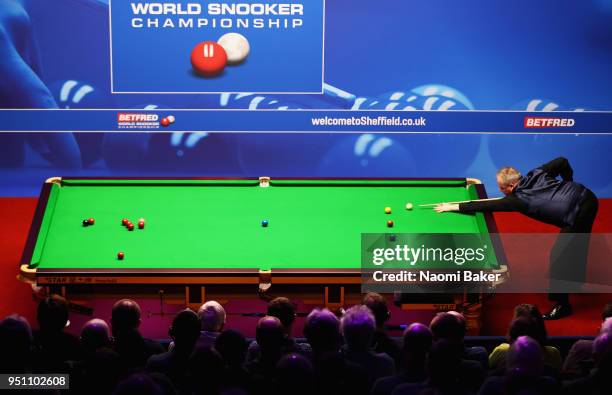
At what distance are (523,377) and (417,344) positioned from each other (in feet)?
1.90

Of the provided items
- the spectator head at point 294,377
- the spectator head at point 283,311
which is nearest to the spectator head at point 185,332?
the spectator head at point 283,311

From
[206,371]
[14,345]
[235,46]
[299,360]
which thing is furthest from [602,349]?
[235,46]

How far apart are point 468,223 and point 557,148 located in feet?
12.2

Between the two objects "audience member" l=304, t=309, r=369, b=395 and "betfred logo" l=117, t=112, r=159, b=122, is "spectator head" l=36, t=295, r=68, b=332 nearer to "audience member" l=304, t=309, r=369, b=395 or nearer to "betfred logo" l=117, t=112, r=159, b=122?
"audience member" l=304, t=309, r=369, b=395

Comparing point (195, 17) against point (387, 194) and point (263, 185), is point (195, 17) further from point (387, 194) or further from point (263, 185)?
point (387, 194)

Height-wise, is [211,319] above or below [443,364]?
above

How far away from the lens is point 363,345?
4.32 meters

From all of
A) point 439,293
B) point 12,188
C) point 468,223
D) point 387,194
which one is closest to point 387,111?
point 387,194

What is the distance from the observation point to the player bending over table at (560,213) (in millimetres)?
6941

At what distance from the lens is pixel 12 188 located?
9.74 meters

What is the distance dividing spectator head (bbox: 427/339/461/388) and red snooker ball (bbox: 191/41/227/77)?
634 centimetres

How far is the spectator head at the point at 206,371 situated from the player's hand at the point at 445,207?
3.49 m

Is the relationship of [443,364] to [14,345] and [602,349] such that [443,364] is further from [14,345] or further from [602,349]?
[14,345]

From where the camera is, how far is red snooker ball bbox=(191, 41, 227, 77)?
9.37 meters
